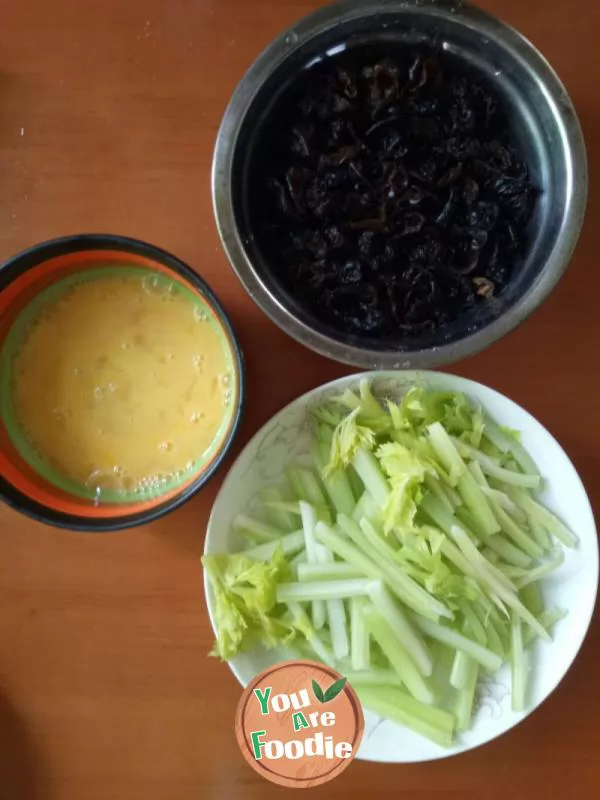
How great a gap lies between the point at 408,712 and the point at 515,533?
264mm

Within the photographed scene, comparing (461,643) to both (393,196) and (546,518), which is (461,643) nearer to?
(546,518)

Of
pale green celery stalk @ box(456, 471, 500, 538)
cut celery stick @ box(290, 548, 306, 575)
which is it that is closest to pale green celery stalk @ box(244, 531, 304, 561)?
cut celery stick @ box(290, 548, 306, 575)

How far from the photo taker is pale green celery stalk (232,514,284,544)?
102 centimetres

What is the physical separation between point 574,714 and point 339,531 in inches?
16.3

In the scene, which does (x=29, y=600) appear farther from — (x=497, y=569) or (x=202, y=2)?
(x=202, y=2)

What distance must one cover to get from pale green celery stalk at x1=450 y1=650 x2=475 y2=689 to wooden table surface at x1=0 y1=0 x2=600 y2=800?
141 mm

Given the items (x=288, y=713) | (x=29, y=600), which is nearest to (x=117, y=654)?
(x=29, y=600)

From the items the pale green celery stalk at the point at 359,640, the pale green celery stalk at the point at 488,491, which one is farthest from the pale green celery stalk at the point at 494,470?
the pale green celery stalk at the point at 359,640

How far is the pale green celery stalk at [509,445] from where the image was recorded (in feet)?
3.33

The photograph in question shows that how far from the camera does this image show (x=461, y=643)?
99 centimetres

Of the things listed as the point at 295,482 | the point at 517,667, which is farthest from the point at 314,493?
the point at 517,667

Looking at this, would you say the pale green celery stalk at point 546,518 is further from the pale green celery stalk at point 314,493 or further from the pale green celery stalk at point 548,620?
the pale green celery stalk at point 314,493

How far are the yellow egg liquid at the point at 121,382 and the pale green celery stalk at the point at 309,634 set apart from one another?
22 cm

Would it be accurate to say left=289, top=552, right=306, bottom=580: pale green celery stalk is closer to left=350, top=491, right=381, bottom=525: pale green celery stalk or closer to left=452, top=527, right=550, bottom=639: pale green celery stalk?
left=350, top=491, right=381, bottom=525: pale green celery stalk
